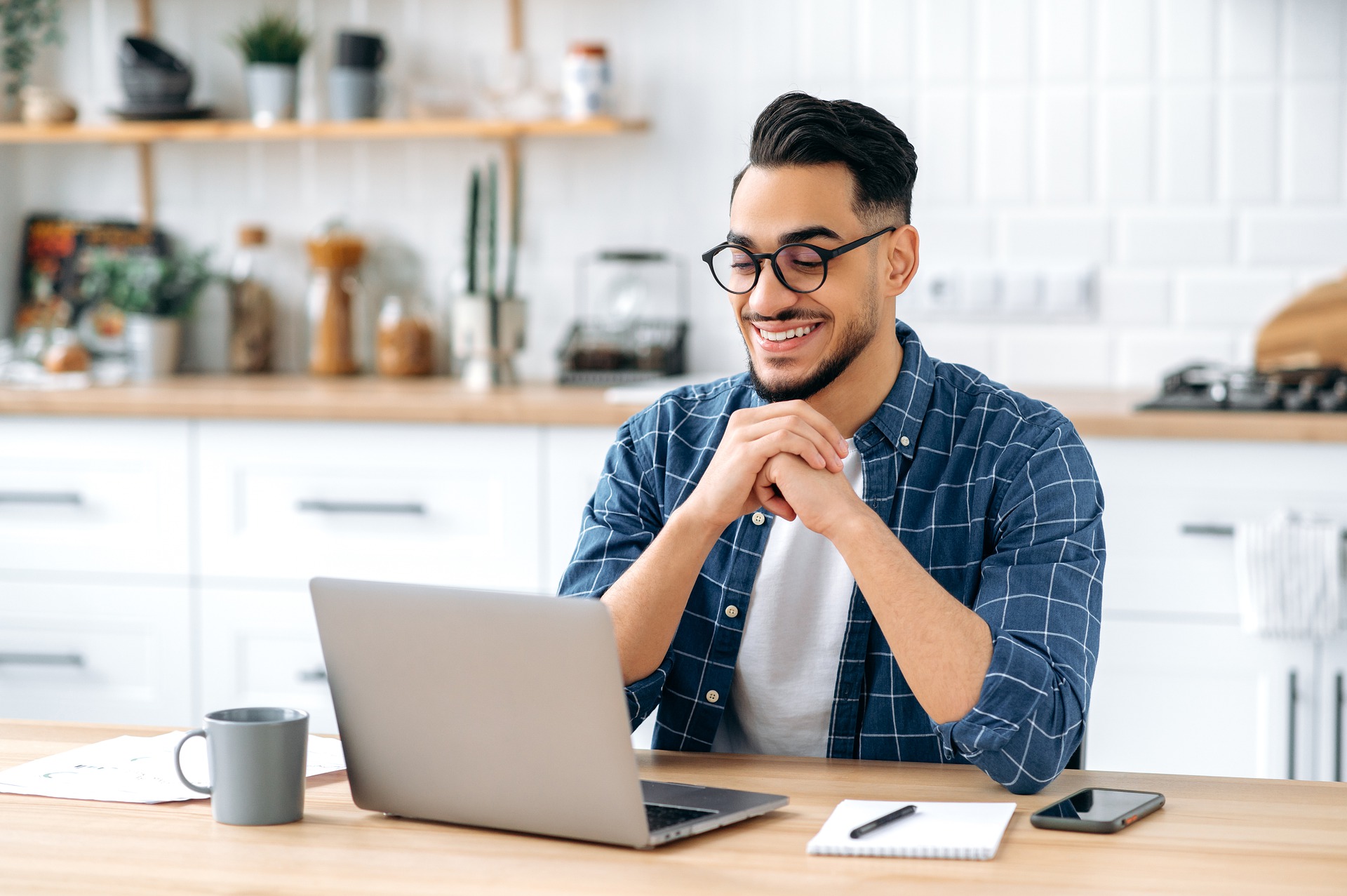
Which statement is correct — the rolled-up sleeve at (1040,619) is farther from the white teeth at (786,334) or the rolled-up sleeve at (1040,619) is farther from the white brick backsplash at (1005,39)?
the white brick backsplash at (1005,39)

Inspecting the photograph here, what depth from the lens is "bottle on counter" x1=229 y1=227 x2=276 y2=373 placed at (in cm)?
353

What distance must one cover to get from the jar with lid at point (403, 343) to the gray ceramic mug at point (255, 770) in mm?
2288

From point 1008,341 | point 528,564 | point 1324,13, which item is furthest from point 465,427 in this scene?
point 1324,13

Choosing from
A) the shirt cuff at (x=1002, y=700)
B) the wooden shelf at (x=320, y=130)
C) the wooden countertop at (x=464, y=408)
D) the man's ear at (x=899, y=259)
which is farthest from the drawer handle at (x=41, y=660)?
the shirt cuff at (x=1002, y=700)

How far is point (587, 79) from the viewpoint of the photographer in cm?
322

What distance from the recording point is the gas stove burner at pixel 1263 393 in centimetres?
255

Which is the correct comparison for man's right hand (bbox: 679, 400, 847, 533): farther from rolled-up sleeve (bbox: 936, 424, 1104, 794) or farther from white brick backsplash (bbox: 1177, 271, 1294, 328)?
white brick backsplash (bbox: 1177, 271, 1294, 328)

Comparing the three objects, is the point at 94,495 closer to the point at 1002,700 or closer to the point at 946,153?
the point at 946,153

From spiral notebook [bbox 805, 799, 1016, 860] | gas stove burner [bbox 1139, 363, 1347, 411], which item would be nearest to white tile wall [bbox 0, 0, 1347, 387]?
gas stove burner [bbox 1139, 363, 1347, 411]

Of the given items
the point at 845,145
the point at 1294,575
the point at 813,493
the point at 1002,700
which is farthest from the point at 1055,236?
the point at 1002,700

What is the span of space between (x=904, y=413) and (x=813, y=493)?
9.9 inches

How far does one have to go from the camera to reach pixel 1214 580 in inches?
99.9

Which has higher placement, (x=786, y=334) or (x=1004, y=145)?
(x=1004, y=145)

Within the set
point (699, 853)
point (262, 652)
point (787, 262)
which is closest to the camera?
point (699, 853)
